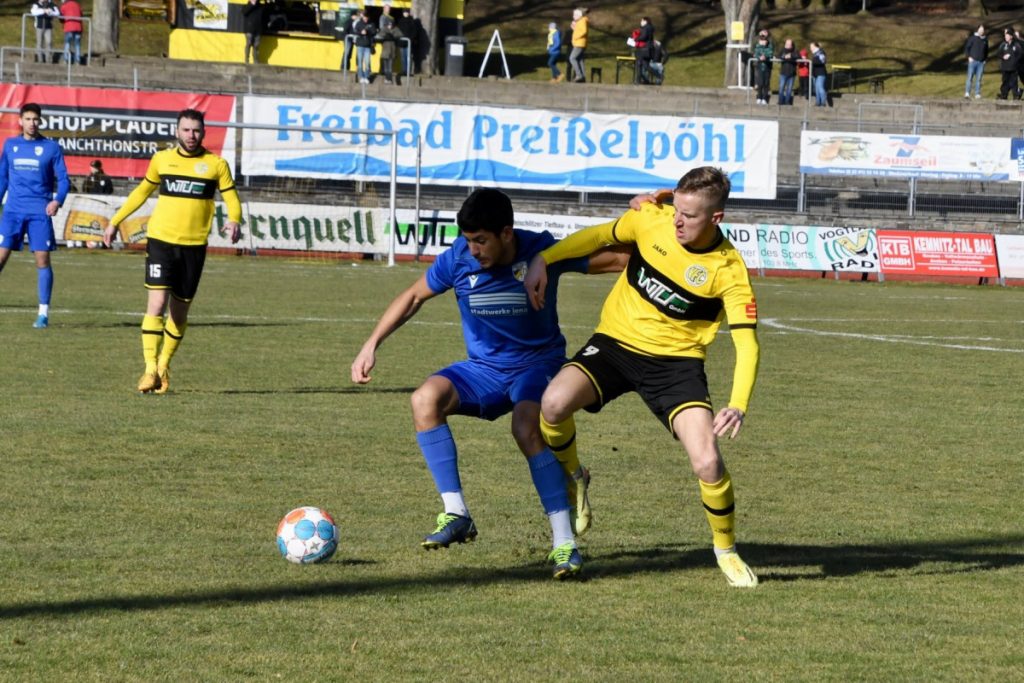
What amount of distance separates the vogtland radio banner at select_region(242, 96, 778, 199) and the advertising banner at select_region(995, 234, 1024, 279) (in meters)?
4.81

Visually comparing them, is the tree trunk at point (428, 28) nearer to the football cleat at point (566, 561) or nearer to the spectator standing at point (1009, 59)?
the spectator standing at point (1009, 59)

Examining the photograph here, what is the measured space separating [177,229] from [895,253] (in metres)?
20.9

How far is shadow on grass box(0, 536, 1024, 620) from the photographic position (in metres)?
5.54

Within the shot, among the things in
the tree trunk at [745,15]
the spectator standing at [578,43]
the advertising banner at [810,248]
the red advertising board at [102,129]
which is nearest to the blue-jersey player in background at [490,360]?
the advertising banner at [810,248]

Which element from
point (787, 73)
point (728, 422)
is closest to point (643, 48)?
point (787, 73)

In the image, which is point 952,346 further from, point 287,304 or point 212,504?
point 212,504

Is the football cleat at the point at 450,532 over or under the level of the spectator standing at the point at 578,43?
under

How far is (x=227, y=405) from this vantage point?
11094mm

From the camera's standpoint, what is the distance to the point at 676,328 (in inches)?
254

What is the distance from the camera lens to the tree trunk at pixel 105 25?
1683 inches

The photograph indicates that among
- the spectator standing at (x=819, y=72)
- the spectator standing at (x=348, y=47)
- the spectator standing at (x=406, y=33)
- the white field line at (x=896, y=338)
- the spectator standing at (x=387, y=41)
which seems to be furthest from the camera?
the spectator standing at (x=406, y=33)

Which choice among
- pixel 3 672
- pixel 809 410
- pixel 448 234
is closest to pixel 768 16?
pixel 448 234

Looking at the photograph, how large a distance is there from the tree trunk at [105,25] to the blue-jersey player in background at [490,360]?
38244 millimetres

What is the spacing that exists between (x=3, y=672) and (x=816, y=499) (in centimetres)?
474
